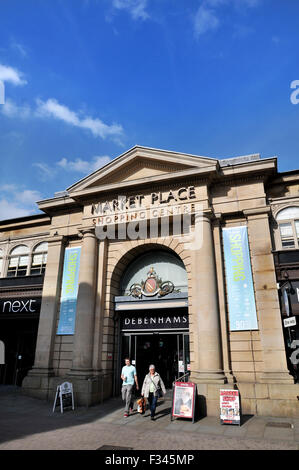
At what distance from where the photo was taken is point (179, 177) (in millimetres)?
15328

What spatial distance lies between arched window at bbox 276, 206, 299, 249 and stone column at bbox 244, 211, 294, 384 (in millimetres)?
1064

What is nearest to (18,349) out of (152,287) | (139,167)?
(152,287)

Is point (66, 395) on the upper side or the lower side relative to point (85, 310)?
lower

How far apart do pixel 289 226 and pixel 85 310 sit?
33.4ft

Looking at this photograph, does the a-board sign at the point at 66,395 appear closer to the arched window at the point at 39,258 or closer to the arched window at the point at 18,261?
the arched window at the point at 39,258

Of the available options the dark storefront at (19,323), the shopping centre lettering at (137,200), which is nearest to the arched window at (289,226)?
the shopping centre lettering at (137,200)

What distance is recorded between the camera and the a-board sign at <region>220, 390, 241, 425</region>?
10133 mm

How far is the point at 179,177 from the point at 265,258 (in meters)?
5.35

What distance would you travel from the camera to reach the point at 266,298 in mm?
13094
